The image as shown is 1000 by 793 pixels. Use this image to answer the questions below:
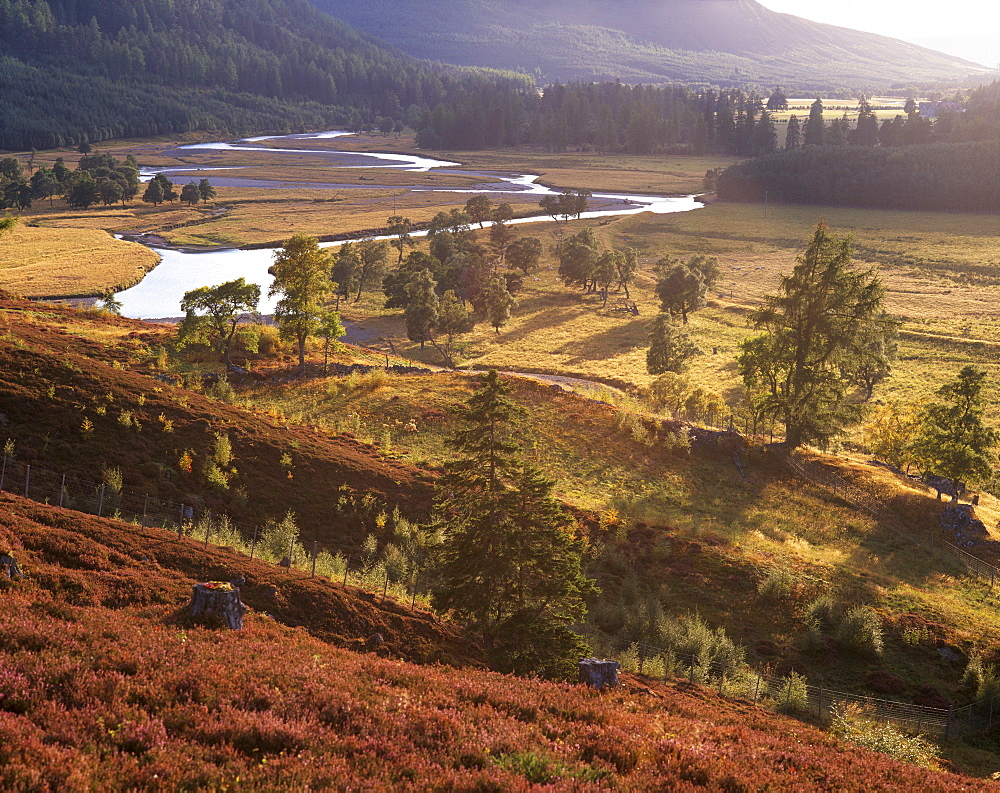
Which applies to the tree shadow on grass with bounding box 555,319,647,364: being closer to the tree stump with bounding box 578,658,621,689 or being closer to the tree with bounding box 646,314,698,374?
the tree with bounding box 646,314,698,374

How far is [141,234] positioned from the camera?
135625mm

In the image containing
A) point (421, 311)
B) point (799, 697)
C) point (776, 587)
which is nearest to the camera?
point (799, 697)

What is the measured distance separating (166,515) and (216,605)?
974cm

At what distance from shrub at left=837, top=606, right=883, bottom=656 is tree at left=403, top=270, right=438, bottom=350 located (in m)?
59.9

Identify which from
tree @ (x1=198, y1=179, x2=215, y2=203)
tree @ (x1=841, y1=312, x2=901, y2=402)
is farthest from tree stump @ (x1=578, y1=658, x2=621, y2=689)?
tree @ (x1=198, y1=179, x2=215, y2=203)

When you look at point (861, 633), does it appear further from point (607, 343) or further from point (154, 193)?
point (154, 193)

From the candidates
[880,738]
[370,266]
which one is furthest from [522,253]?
[880,738]

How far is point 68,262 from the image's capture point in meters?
106

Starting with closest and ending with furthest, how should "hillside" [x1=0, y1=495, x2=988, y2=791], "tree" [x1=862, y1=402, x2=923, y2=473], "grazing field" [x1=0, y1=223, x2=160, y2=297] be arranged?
"hillside" [x1=0, y1=495, x2=988, y2=791] < "tree" [x1=862, y1=402, x2=923, y2=473] < "grazing field" [x1=0, y1=223, x2=160, y2=297]

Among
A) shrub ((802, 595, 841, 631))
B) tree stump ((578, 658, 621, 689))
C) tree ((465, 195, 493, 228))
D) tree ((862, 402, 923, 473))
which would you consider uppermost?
tree ((465, 195, 493, 228))

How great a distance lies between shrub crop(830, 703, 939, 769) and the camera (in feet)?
53.7

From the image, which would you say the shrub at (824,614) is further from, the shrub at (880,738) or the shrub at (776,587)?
the shrub at (880,738)

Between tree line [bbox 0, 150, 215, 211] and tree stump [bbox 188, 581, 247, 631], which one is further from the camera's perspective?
tree line [bbox 0, 150, 215, 211]

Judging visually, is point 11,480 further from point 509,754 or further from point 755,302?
point 755,302
